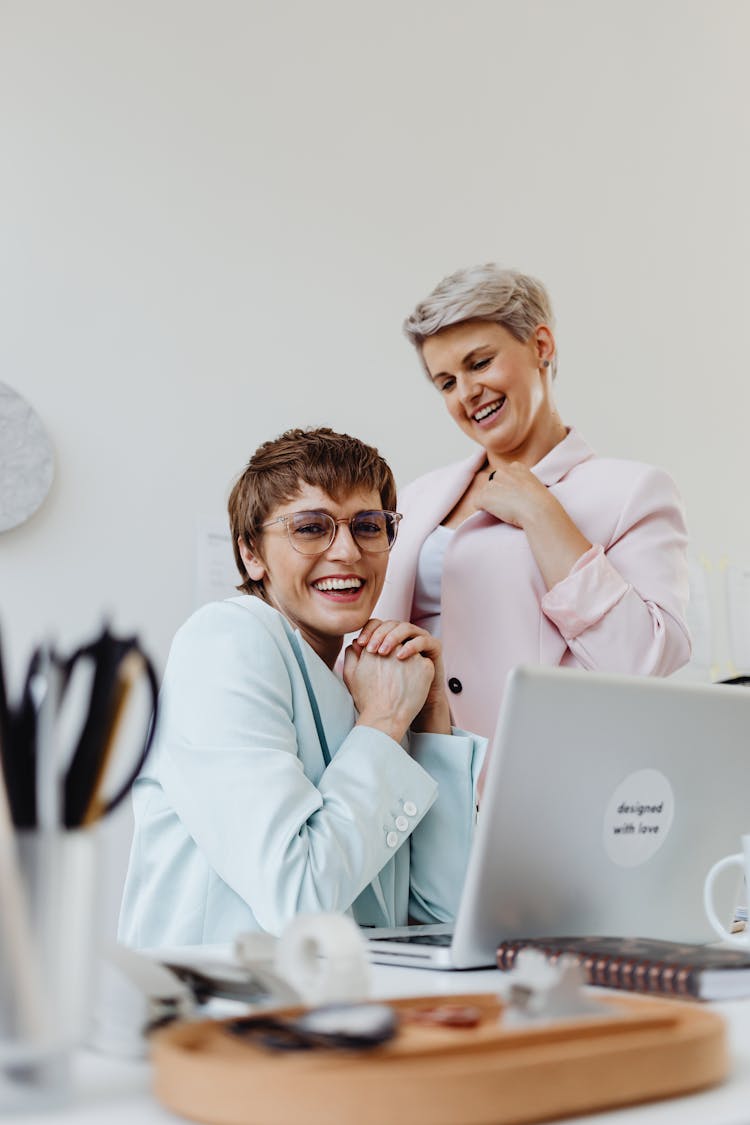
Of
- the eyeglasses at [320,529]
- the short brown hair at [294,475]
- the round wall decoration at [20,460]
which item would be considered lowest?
the eyeglasses at [320,529]

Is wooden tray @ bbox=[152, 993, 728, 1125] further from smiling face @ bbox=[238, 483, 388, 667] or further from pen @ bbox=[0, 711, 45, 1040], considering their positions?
smiling face @ bbox=[238, 483, 388, 667]

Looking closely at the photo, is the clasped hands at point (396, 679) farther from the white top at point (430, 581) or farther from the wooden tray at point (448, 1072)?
Result: the wooden tray at point (448, 1072)

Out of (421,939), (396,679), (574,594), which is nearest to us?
(421,939)

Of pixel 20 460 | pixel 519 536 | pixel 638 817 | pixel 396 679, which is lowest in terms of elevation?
pixel 638 817

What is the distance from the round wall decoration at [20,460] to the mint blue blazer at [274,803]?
1021 millimetres

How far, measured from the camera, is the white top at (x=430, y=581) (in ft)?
6.79

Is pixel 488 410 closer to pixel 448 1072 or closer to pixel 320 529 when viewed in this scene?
pixel 320 529

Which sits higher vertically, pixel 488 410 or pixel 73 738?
pixel 488 410

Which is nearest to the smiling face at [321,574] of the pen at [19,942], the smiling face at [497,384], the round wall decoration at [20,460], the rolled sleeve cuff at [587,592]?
the rolled sleeve cuff at [587,592]

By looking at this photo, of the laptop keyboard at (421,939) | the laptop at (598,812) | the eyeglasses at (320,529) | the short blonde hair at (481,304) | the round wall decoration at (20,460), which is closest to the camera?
the laptop at (598,812)

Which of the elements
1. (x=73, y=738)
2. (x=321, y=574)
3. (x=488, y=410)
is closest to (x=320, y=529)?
(x=321, y=574)

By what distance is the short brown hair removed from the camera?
4.97 feet

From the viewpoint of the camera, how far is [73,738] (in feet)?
1.77

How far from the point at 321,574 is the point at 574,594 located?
1.69 feet
